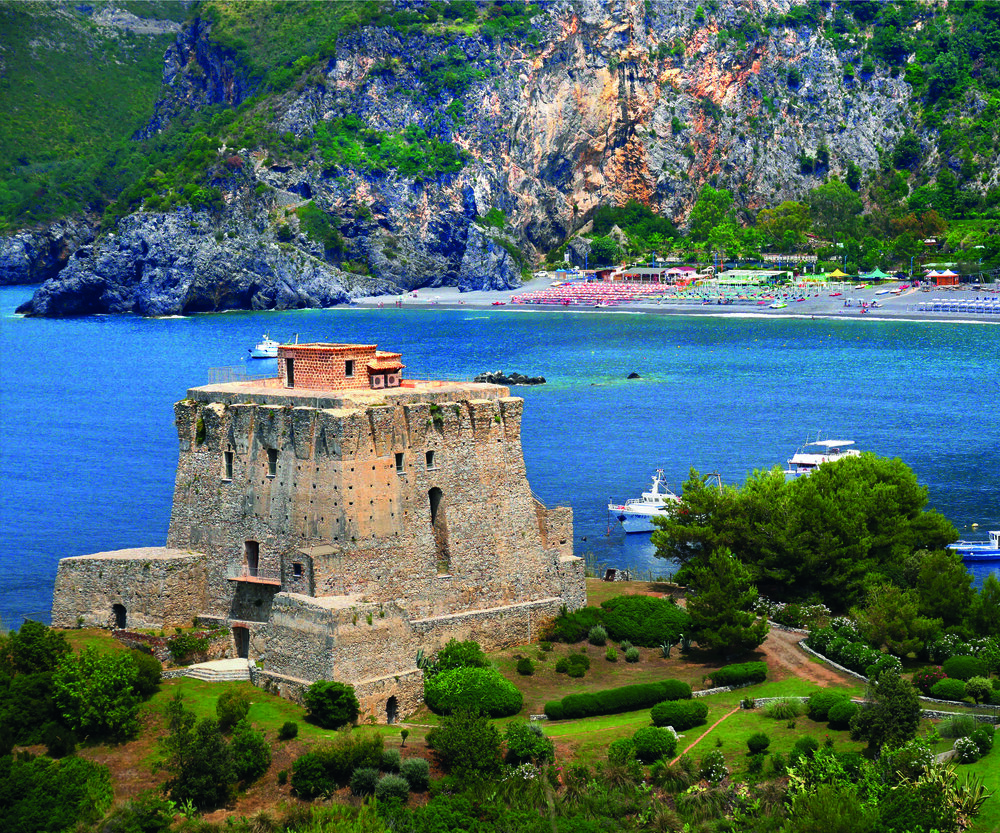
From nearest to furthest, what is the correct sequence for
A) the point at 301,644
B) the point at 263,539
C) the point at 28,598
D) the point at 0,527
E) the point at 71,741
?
1. the point at 71,741
2. the point at 301,644
3. the point at 263,539
4. the point at 28,598
5. the point at 0,527

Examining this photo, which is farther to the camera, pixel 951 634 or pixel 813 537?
pixel 813 537

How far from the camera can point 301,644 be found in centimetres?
5547

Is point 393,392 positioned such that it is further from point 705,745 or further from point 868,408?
point 868,408

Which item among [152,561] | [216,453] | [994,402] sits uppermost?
[216,453]

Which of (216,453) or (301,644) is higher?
(216,453)

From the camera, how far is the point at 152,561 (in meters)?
61.2

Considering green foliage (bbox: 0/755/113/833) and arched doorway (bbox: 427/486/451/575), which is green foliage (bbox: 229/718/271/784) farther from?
arched doorway (bbox: 427/486/451/575)

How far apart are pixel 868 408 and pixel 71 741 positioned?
131m

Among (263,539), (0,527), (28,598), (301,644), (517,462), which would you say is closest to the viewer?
(301,644)

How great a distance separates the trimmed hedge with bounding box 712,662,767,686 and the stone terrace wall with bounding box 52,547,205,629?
2310 centimetres

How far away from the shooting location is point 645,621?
214 ft

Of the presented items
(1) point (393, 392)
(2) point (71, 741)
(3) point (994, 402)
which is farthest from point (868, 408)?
(2) point (71, 741)

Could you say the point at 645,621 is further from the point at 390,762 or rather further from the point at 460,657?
the point at 390,762

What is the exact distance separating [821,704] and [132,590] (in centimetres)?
2989
